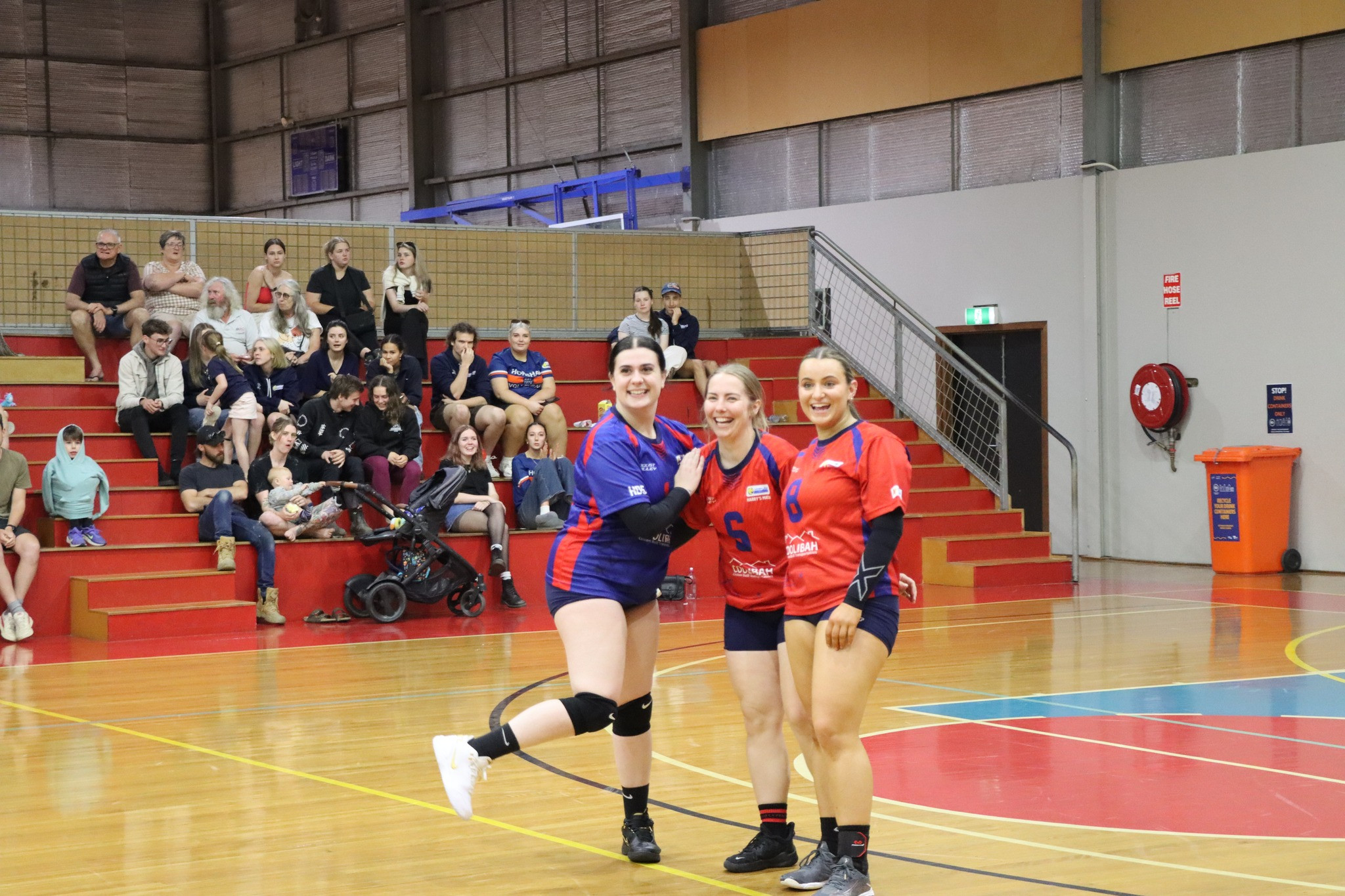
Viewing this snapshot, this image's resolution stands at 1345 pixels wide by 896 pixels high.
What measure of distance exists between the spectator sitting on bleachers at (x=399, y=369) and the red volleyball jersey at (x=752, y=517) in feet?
26.5

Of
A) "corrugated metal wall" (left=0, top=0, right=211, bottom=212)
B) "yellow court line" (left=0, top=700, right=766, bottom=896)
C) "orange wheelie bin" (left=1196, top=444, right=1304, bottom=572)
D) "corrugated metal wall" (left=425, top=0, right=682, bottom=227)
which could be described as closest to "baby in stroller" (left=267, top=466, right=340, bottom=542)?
"yellow court line" (left=0, top=700, right=766, bottom=896)

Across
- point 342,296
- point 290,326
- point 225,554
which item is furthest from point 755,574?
point 342,296

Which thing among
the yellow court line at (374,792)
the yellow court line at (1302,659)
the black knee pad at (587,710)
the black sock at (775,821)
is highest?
the black knee pad at (587,710)

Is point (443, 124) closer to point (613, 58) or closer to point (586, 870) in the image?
point (613, 58)

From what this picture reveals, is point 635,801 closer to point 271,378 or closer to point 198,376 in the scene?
point 198,376

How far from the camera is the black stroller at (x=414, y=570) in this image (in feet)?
36.3

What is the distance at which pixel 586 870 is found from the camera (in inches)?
178

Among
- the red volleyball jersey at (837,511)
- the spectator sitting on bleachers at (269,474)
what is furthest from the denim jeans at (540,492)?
the red volleyball jersey at (837,511)

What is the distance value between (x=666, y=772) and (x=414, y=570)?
5.55m

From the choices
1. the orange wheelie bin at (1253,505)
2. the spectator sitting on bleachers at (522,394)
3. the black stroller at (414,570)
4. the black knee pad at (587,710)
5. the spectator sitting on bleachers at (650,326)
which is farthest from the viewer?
the spectator sitting on bleachers at (650,326)

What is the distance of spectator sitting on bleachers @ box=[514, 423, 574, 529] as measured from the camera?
40.8ft

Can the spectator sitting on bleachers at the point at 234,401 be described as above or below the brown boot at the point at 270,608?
above

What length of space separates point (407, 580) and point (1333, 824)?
291 inches

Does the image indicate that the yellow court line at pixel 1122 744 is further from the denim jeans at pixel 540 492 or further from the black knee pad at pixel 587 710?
the denim jeans at pixel 540 492
